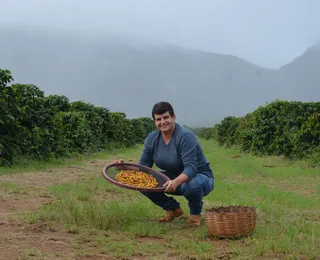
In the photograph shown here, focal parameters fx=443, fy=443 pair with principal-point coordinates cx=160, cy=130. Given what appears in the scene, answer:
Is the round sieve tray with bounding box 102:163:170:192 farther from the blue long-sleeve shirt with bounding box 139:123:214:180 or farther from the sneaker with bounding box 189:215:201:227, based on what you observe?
the sneaker with bounding box 189:215:201:227

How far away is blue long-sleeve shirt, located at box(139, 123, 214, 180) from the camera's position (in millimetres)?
5207

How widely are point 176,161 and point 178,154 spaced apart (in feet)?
0.31

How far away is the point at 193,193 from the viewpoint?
17.2 ft

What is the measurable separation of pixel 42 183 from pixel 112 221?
4.36 meters

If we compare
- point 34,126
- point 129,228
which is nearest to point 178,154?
point 129,228

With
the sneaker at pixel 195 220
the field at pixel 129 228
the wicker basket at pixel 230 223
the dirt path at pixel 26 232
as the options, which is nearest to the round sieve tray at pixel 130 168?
Result: the field at pixel 129 228

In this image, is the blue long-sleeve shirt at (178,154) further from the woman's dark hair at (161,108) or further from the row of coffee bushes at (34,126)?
the row of coffee bushes at (34,126)

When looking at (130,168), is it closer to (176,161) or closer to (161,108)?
(176,161)

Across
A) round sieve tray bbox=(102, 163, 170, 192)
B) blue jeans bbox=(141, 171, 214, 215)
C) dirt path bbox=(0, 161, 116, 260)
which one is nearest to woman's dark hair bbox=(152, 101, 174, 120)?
round sieve tray bbox=(102, 163, 170, 192)

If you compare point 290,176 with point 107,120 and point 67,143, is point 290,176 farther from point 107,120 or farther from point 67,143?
point 107,120

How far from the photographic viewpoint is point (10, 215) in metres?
5.62

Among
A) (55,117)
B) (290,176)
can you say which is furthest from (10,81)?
(290,176)

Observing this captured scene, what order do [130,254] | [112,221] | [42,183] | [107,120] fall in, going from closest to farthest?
[130,254]
[112,221]
[42,183]
[107,120]

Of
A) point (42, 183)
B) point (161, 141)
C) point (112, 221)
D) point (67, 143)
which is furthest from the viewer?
point (67, 143)
